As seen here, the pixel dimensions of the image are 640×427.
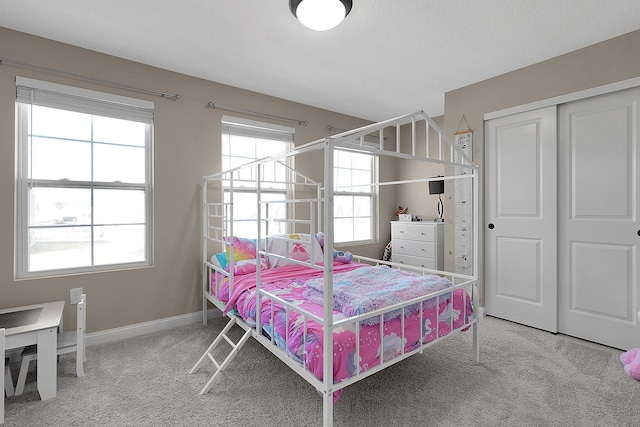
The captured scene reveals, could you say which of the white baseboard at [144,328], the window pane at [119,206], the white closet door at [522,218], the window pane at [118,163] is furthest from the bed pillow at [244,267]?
the white closet door at [522,218]

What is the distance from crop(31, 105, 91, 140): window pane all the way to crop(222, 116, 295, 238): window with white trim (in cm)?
117

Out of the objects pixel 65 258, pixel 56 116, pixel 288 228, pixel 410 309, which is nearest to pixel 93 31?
pixel 56 116

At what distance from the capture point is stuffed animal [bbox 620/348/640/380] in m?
2.04

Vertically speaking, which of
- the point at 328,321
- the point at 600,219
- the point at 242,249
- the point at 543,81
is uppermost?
the point at 543,81

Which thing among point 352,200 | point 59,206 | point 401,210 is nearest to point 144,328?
point 59,206

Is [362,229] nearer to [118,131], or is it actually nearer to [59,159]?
[118,131]

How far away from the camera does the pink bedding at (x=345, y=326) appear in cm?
151

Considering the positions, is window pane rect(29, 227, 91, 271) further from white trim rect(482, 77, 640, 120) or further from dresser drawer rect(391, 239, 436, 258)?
white trim rect(482, 77, 640, 120)

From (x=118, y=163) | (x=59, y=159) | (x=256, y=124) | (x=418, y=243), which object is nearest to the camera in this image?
(x=59, y=159)

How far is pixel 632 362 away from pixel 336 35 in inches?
122

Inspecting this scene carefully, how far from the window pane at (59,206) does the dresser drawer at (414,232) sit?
3.48 metres

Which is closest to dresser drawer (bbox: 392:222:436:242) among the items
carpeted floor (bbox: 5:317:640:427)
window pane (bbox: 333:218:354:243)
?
window pane (bbox: 333:218:354:243)

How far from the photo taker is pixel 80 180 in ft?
8.42

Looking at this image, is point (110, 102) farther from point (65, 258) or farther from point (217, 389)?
point (217, 389)
